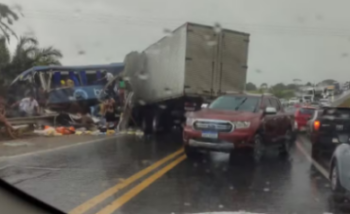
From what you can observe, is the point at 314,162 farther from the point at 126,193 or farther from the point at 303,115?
the point at 126,193

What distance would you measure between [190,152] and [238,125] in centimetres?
117

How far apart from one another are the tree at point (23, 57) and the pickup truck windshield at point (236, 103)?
124 inches

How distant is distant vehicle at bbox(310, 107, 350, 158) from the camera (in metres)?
9.48

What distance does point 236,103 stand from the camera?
10688 millimetres

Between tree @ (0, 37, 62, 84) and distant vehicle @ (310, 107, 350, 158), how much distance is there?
4816 millimetres

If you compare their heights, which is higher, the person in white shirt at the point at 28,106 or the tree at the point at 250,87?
the tree at the point at 250,87

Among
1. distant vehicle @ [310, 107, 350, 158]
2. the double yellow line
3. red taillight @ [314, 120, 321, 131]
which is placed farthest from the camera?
red taillight @ [314, 120, 321, 131]

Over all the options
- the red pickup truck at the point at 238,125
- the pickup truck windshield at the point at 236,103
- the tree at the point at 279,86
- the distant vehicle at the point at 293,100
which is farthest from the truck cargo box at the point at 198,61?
the tree at the point at 279,86

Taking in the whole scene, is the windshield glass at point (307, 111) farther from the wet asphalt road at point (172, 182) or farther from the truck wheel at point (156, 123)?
the truck wheel at point (156, 123)


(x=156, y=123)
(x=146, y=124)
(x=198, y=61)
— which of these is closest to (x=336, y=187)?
(x=198, y=61)

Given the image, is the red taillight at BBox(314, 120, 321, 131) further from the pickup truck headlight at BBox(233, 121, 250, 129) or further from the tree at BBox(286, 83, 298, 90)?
the tree at BBox(286, 83, 298, 90)

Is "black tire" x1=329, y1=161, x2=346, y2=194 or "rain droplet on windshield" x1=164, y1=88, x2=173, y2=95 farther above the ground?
"rain droplet on windshield" x1=164, y1=88, x2=173, y2=95

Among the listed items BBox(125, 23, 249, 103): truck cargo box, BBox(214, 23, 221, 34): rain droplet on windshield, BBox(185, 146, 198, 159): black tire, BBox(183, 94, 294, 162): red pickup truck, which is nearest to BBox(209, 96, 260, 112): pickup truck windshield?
BBox(183, 94, 294, 162): red pickup truck

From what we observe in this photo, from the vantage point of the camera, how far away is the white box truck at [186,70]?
11219 millimetres
